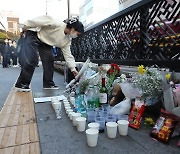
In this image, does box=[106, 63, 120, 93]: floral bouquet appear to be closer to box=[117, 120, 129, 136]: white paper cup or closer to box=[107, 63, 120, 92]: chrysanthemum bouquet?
box=[107, 63, 120, 92]: chrysanthemum bouquet

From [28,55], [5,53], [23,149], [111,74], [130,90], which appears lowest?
[23,149]

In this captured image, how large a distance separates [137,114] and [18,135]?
1.00m

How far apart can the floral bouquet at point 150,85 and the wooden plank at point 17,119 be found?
107cm

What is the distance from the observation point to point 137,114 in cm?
167

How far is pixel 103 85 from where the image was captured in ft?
7.01

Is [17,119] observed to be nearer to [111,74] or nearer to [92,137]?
[92,137]

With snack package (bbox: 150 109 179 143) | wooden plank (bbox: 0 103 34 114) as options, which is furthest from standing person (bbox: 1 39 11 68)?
snack package (bbox: 150 109 179 143)

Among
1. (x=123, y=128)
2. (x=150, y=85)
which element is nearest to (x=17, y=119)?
(x=123, y=128)

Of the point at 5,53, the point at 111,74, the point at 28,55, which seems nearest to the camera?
the point at 111,74

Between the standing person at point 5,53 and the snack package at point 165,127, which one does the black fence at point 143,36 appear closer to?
the snack package at point 165,127

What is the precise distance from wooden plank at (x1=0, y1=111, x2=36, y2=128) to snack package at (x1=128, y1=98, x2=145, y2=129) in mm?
943

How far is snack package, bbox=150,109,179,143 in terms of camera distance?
4.54 feet

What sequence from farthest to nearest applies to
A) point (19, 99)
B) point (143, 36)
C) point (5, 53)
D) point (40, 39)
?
point (5, 53) → point (40, 39) → point (19, 99) → point (143, 36)

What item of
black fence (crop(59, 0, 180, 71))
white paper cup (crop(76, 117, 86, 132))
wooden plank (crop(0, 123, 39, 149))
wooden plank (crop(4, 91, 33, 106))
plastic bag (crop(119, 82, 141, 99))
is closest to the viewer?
wooden plank (crop(0, 123, 39, 149))
